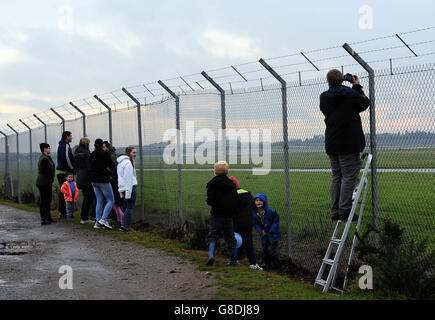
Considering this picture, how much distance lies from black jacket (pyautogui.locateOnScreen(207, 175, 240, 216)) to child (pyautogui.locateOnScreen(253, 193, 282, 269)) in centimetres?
54

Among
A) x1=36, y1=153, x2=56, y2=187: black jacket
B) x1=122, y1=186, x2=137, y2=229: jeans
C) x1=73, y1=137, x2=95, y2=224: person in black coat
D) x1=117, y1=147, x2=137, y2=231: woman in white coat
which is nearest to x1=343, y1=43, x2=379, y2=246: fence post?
x1=117, y1=147, x2=137, y2=231: woman in white coat

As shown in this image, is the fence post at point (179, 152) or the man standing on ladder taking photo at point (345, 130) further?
the fence post at point (179, 152)

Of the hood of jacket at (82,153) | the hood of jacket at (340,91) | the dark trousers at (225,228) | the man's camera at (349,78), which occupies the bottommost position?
the dark trousers at (225,228)

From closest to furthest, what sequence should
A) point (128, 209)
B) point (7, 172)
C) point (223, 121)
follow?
point (223, 121) → point (128, 209) → point (7, 172)

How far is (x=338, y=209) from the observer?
23.6ft

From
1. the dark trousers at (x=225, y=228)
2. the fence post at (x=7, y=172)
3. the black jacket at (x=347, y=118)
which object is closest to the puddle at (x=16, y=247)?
the dark trousers at (x=225, y=228)

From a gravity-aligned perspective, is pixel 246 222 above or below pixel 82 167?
below

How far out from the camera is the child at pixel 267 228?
8.57 meters

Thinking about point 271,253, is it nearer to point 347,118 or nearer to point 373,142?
point 373,142

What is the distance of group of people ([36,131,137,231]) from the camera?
12.1m

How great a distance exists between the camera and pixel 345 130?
691cm

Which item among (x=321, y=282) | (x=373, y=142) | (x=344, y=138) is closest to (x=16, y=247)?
(x=321, y=282)

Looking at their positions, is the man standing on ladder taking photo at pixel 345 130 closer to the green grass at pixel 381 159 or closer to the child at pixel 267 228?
the green grass at pixel 381 159

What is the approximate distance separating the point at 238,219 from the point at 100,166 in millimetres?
4554
